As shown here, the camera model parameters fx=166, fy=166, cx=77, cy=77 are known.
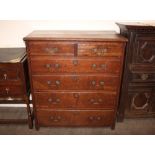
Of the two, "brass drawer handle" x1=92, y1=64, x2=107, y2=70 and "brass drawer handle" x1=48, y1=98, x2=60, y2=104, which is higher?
"brass drawer handle" x1=92, y1=64, x2=107, y2=70

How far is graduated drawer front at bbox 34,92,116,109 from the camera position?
2205mm

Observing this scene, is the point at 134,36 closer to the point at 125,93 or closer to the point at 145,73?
the point at 145,73

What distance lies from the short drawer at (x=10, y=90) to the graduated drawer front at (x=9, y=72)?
112 mm

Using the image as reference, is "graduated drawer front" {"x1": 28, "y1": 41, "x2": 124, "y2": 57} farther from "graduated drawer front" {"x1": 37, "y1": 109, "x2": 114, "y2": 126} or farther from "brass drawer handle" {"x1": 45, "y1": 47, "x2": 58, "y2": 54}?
"graduated drawer front" {"x1": 37, "y1": 109, "x2": 114, "y2": 126}

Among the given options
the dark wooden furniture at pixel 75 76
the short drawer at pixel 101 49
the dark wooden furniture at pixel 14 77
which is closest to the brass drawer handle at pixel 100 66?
the dark wooden furniture at pixel 75 76

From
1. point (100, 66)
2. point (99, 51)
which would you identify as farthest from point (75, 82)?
point (99, 51)

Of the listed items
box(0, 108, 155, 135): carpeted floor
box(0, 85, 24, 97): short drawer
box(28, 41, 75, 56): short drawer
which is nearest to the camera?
box(28, 41, 75, 56): short drawer

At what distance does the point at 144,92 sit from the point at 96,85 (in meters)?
0.82

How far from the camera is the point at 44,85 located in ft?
7.01

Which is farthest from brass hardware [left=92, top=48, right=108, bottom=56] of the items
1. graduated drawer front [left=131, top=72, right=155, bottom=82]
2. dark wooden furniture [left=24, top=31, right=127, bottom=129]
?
graduated drawer front [left=131, top=72, right=155, bottom=82]

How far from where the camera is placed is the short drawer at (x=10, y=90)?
7.07 ft

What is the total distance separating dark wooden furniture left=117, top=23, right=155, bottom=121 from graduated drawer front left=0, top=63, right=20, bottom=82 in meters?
1.42

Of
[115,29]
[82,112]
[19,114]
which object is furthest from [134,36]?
[19,114]

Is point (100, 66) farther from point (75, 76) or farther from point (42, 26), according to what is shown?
point (42, 26)
